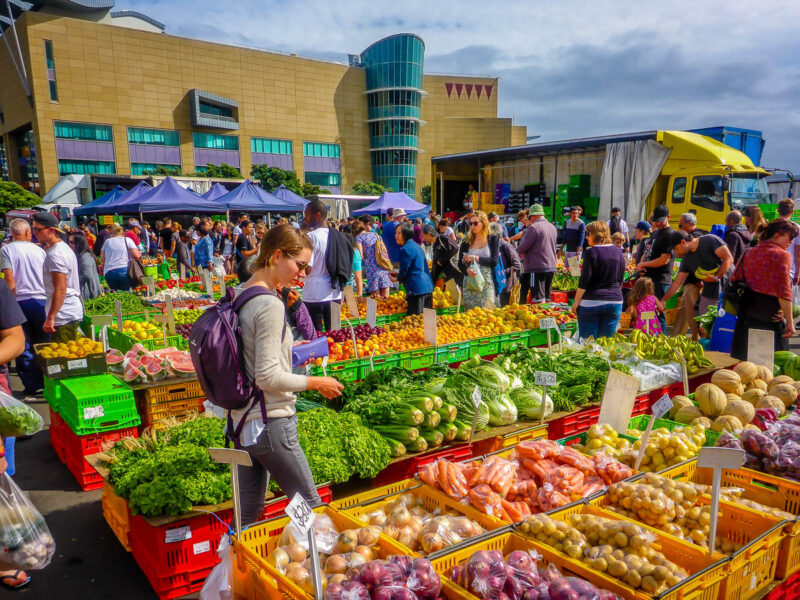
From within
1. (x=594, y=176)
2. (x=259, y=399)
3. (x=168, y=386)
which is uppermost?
(x=594, y=176)

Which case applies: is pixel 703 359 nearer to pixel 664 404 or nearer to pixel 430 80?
pixel 664 404

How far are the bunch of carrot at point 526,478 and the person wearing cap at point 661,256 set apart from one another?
4.87 metres

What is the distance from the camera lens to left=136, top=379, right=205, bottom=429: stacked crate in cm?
493

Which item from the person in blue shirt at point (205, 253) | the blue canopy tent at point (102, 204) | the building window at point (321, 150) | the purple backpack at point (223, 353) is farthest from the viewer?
the building window at point (321, 150)

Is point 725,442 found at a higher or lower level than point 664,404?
lower

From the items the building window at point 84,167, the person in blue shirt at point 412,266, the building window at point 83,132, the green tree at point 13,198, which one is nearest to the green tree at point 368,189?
the building window at point 84,167

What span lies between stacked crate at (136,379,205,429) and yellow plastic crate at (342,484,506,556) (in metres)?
2.73

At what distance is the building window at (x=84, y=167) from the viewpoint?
52.0 m

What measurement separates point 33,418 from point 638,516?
9.96 ft

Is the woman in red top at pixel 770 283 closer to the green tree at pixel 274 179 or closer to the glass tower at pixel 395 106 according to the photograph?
the green tree at pixel 274 179

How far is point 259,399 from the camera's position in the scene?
2.46 metres

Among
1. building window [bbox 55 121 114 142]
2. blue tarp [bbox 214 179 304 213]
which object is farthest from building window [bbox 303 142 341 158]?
blue tarp [bbox 214 179 304 213]

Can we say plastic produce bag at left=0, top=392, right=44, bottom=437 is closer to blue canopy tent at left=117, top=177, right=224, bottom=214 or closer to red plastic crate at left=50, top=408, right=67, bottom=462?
red plastic crate at left=50, top=408, right=67, bottom=462

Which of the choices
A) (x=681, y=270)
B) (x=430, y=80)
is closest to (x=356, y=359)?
(x=681, y=270)
